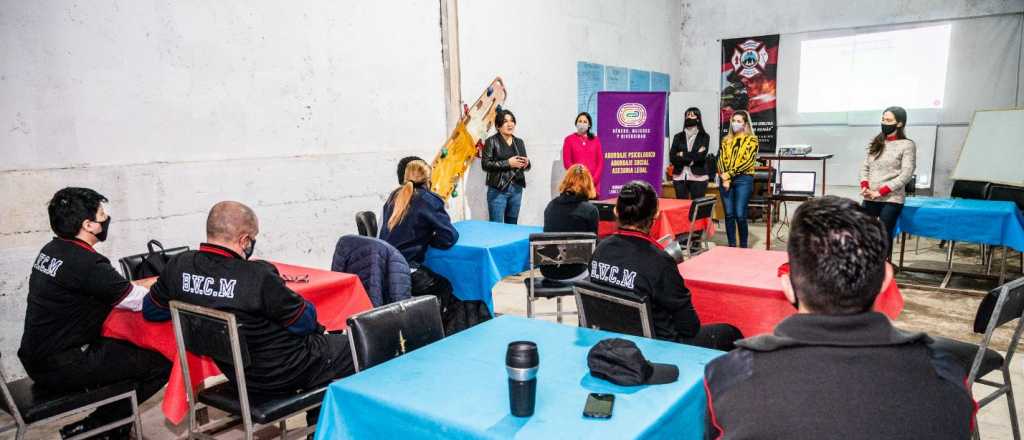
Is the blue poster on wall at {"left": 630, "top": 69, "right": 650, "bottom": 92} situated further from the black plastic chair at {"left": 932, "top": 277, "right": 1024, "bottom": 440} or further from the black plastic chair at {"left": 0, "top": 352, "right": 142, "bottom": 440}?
the black plastic chair at {"left": 0, "top": 352, "right": 142, "bottom": 440}

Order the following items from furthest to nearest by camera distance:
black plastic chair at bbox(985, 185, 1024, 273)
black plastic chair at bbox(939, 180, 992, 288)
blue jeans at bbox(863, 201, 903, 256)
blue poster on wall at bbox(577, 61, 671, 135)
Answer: blue poster on wall at bbox(577, 61, 671, 135) < black plastic chair at bbox(939, 180, 992, 288) < black plastic chair at bbox(985, 185, 1024, 273) < blue jeans at bbox(863, 201, 903, 256)

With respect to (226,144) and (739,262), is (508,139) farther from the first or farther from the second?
(739,262)

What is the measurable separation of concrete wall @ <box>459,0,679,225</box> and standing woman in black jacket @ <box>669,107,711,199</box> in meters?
1.52

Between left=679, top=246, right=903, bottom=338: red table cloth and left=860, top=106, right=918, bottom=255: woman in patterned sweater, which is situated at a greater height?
left=860, top=106, right=918, bottom=255: woman in patterned sweater

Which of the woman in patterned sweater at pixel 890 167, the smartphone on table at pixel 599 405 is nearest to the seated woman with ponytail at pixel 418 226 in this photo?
the smartphone on table at pixel 599 405

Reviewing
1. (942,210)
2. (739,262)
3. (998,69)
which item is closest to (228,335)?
(739,262)

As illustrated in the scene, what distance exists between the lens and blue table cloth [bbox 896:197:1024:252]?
4797mm

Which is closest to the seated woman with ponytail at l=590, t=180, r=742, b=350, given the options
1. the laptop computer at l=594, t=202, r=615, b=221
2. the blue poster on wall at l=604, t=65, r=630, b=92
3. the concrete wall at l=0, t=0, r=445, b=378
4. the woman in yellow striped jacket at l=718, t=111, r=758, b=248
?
the laptop computer at l=594, t=202, r=615, b=221

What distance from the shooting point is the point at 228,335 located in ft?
6.93

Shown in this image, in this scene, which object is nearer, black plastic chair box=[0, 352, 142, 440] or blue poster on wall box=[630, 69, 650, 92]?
black plastic chair box=[0, 352, 142, 440]

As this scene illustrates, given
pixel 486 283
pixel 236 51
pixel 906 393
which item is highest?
pixel 236 51

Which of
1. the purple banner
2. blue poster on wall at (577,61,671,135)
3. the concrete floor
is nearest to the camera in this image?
the concrete floor

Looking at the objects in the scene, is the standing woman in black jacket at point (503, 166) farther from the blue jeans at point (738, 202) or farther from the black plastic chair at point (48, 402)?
the black plastic chair at point (48, 402)

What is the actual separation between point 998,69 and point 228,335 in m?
9.39
